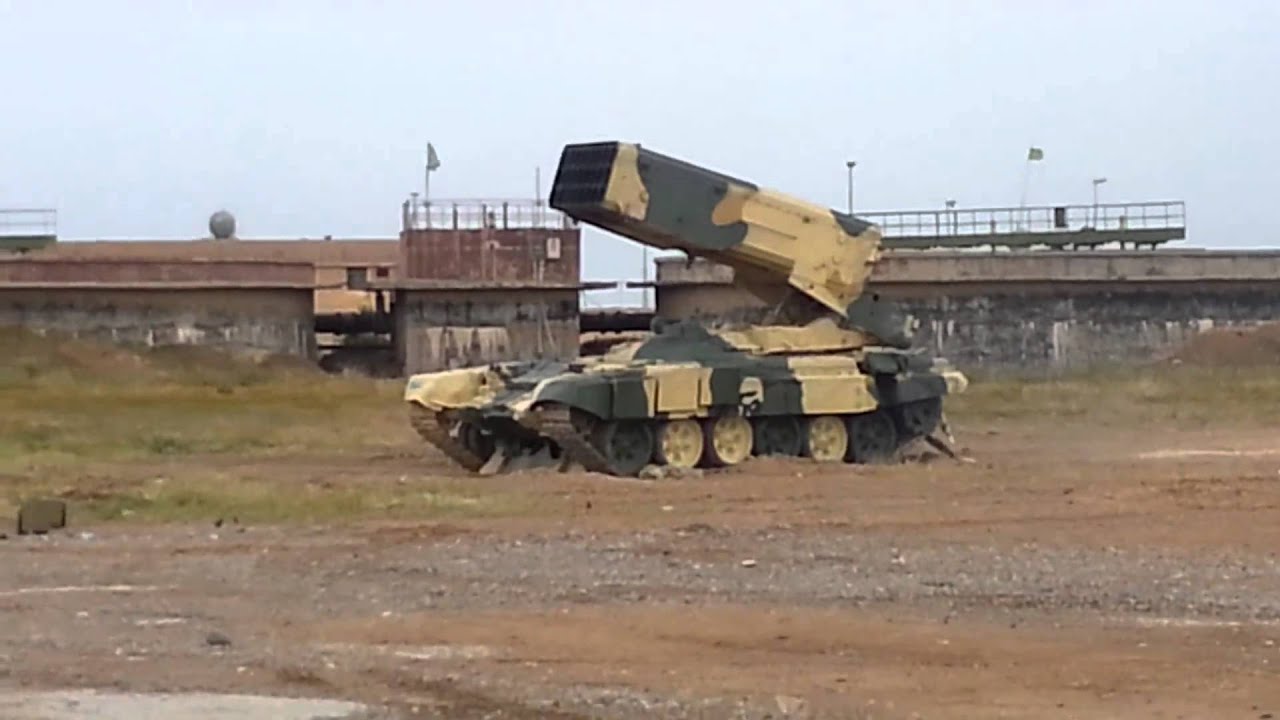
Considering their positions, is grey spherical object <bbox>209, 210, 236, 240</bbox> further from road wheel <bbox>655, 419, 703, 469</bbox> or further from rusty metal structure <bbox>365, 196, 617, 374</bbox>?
road wheel <bbox>655, 419, 703, 469</bbox>

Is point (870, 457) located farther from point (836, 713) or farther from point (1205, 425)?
point (836, 713)

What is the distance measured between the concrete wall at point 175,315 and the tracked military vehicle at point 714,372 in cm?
A: 1943

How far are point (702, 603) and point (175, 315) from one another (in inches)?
1263

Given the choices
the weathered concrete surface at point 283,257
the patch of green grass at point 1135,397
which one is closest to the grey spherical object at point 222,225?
the weathered concrete surface at point 283,257

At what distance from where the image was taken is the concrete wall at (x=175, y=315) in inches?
1719

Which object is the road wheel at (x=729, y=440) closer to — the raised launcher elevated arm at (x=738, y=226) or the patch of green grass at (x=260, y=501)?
the raised launcher elevated arm at (x=738, y=226)

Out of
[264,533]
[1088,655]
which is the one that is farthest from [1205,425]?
[1088,655]

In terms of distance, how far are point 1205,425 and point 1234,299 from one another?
13.1 m

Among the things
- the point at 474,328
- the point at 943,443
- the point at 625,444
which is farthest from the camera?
the point at 474,328

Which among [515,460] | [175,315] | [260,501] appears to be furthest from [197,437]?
[175,315]

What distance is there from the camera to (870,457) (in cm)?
2666

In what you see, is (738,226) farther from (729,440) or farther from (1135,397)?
(1135,397)

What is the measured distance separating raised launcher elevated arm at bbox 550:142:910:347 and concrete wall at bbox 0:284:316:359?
1941 cm

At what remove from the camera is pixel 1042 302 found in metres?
45.7
